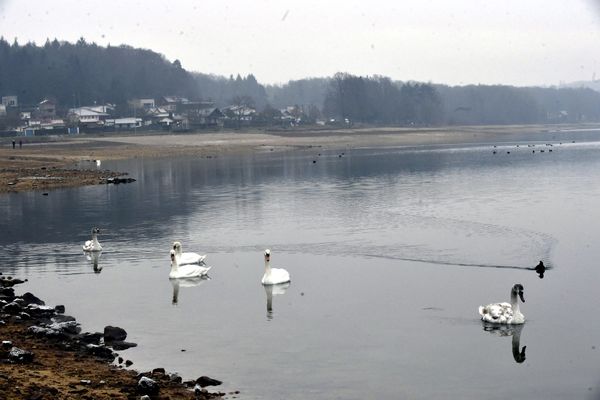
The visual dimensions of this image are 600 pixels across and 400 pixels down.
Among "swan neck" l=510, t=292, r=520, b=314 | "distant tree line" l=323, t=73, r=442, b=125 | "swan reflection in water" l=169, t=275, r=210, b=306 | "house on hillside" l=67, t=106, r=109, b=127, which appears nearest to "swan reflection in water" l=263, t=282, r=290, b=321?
"swan reflection in water" l=169, t=275, r=210, b=306

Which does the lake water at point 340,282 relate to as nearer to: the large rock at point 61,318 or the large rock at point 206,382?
the large rock at point 206,382

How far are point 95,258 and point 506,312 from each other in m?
14.0

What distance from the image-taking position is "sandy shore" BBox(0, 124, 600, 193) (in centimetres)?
5884

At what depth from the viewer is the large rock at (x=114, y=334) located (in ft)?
59.3

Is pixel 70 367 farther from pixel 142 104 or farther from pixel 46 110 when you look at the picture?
pixel 142 104

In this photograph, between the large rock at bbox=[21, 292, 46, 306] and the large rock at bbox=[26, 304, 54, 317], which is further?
the large rock at bbox=[21, 292, 46, 306]

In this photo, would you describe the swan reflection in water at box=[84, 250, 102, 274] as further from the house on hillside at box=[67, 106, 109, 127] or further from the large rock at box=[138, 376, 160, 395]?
the house on hillside at box=[67, 106, 109, 127]

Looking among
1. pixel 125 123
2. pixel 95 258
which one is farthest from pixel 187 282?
pixel 125 123

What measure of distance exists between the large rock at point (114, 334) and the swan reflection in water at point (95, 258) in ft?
25.8

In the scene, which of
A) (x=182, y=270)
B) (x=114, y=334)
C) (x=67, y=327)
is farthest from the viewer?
(x=182, y=270)

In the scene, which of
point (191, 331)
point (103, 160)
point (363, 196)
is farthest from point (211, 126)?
point (191, 331)

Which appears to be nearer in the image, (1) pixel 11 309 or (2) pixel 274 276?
(1) pixel 11 309

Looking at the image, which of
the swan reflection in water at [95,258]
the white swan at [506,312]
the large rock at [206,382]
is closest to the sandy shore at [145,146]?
the swan reflection in water at [95,258]

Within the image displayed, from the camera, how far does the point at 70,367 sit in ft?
51.6
